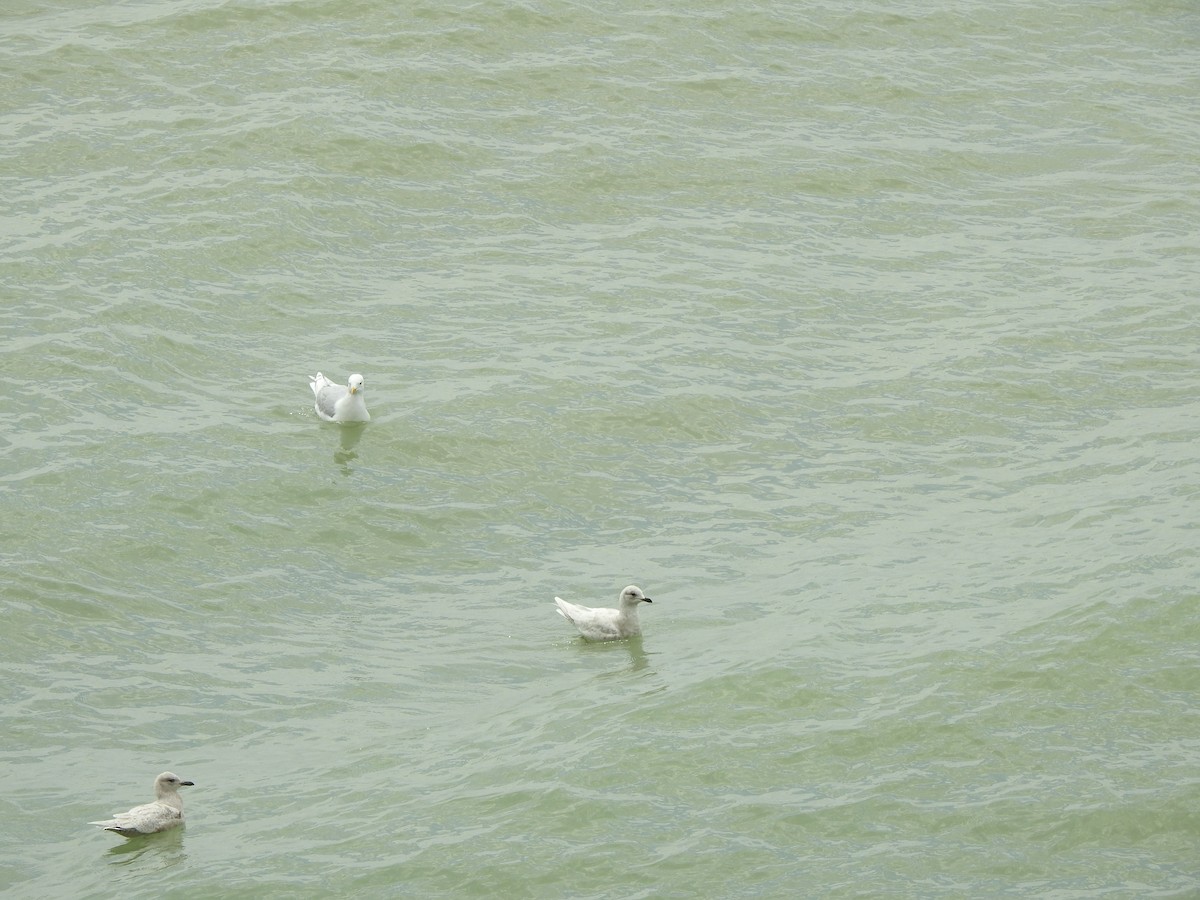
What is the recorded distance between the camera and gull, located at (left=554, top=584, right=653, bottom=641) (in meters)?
17.7

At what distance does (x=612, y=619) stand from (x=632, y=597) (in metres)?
0.32

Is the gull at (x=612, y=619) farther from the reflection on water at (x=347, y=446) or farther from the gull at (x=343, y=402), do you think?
the gull at (x=343, y=402)

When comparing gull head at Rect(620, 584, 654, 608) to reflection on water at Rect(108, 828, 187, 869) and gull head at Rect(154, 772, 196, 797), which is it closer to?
gull head at Rect(154, 772, 196, 797)

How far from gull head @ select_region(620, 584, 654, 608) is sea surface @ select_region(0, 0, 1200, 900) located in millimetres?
520

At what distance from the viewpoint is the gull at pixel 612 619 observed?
17672mm

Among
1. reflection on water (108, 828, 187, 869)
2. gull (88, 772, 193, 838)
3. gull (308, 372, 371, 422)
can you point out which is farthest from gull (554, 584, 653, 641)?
gull (308, 372, 371, 422)

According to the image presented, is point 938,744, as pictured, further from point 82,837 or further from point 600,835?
point 82,837

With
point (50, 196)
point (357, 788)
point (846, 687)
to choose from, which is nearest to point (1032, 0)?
point (50, 196)

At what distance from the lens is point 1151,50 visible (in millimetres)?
35406

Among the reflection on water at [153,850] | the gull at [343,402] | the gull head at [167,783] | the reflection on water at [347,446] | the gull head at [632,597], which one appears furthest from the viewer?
the gull at [343,402]

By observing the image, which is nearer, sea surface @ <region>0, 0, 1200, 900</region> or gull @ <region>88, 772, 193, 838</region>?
gull @ <region>88, 772, 193, 838</region>

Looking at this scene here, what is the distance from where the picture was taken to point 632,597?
17.7 m

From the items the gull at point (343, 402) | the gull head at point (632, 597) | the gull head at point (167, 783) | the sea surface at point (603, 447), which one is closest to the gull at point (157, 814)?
the gull head at point (167, 783)

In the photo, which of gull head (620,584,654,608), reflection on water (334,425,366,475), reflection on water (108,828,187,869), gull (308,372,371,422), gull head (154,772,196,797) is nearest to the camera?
reflection on water (108,828,187,869)
